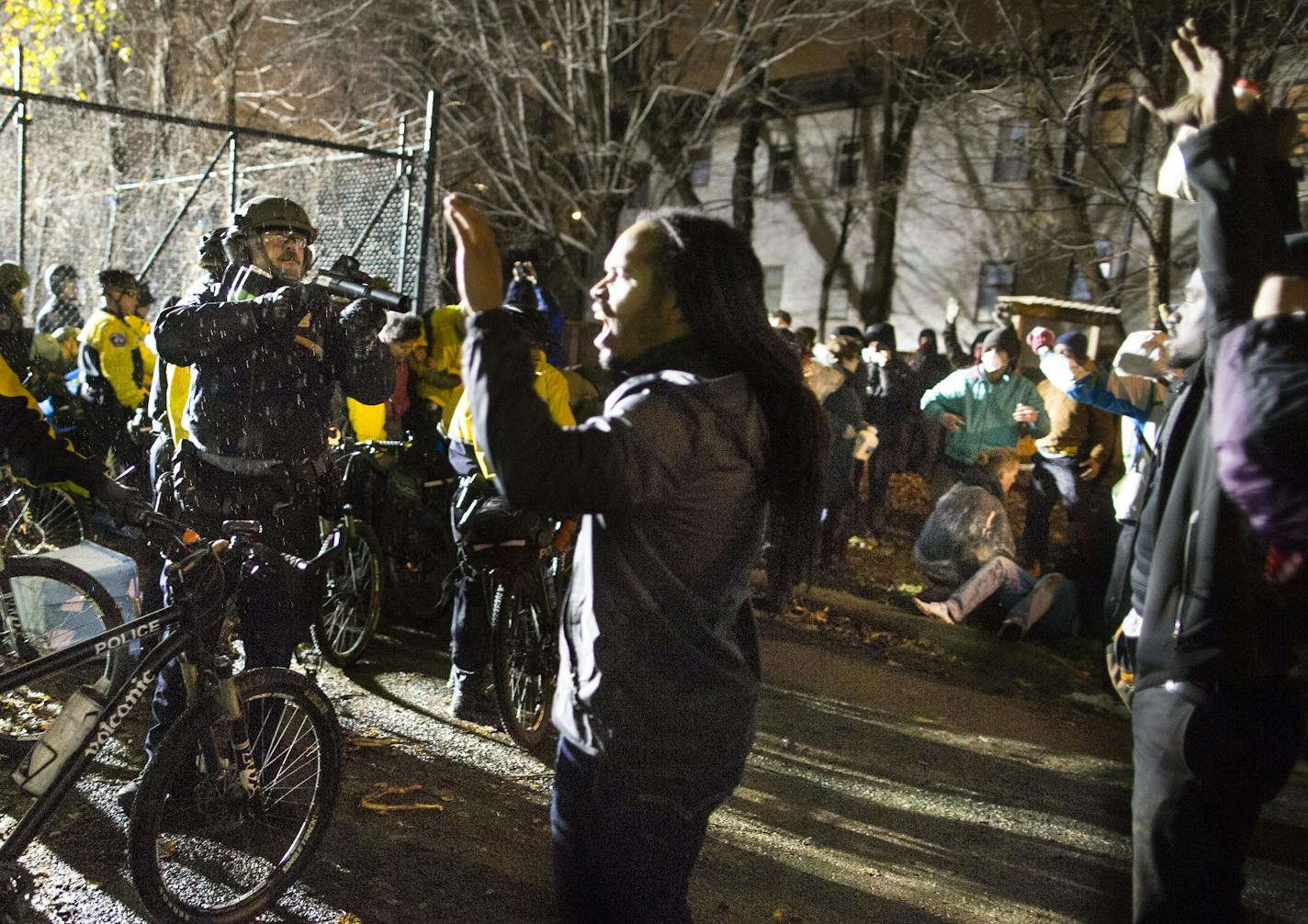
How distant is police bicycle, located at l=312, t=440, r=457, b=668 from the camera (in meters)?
6.09

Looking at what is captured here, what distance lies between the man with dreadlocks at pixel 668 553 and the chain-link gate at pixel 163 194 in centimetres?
625

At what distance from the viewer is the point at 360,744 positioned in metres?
4.87

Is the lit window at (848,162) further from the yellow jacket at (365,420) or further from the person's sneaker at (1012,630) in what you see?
the yellow jacket at (365,420)

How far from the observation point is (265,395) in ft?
13.0

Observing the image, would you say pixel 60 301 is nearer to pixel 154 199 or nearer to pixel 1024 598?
pixel 154 199

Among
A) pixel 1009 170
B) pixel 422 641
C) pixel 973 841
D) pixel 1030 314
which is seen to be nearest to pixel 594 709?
pixel 973 841

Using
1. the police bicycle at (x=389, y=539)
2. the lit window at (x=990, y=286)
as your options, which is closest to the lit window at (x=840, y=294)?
the lit window at (x=990, y=286)

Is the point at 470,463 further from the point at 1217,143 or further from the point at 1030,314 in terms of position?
the point at 1030,314

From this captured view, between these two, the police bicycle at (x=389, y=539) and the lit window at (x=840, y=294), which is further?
the lit window at (x=840, y=294)

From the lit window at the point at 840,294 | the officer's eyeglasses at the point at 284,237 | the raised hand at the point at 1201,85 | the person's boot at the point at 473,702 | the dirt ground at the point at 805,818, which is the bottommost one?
the dirt ground at the point at 805,818

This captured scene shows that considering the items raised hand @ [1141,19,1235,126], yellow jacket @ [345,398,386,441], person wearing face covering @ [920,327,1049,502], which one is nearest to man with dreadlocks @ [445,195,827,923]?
raised hand @ [1141,19,1235,126]

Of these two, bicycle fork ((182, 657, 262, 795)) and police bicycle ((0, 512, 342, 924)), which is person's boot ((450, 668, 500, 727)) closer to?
police bicycle ((0, 512, 342, 924))

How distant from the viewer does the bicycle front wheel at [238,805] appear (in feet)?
10.2

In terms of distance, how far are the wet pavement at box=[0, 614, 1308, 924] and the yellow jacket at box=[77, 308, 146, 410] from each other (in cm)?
398
